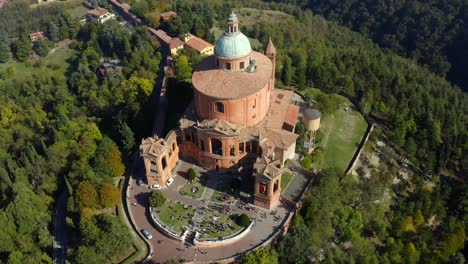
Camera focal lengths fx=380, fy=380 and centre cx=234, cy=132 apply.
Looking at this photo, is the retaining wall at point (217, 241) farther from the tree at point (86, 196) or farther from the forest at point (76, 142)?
the tree at point (86, 196)

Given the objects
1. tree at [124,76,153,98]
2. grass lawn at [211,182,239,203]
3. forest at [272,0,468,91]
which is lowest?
forest at [272,0,468,91]

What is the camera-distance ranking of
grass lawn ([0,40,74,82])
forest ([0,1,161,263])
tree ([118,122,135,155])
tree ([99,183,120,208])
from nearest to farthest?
forest ([0,1,161,263]) < tree ([99,183,120,208]) < tree ([118,122,135,155]) < grass lawn ([0,40,74,82])

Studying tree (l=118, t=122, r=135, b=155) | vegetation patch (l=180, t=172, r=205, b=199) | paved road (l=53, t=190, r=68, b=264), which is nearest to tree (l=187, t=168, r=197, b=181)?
vegetation patch (l=180, t=172, r=205, b=199)

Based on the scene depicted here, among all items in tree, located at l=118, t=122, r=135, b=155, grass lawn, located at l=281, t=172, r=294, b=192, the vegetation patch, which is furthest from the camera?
tree, located at l=118, t=122, r=135, b=155

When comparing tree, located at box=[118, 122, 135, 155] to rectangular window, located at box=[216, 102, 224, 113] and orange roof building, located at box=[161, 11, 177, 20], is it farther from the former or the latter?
orange roof building, located at box=[161, 11, 177, 20]

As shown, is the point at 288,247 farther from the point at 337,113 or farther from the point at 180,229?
the point at 337,113

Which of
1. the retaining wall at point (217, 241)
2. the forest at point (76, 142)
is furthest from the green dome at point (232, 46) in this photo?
the retaining wall at point (217, 241)

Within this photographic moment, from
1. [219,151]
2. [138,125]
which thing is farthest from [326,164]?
[138,125]
